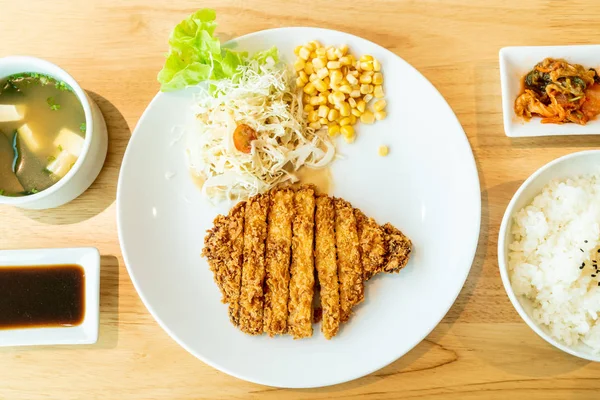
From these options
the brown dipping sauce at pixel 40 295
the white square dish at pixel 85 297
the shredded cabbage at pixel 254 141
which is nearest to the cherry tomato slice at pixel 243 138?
the shredded cabbage at pixel 254 141

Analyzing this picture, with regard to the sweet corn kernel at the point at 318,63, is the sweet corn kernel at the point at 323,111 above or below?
below

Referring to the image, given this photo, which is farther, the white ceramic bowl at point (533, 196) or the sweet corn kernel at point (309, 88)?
the sweet corn kernel at point (309, 88)

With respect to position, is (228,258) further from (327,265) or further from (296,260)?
(327,265)

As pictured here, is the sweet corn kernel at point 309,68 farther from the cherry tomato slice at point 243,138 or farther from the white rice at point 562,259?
the white rice at point 562,259

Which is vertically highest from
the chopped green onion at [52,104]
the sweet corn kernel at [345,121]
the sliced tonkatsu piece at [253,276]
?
the sweet corn kernel at [345,121]

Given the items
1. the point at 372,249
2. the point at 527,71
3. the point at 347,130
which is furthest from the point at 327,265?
the point at 527,71

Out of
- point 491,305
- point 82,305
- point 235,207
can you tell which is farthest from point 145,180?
point 491,305

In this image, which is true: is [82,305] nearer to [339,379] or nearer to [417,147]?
[339,379]
